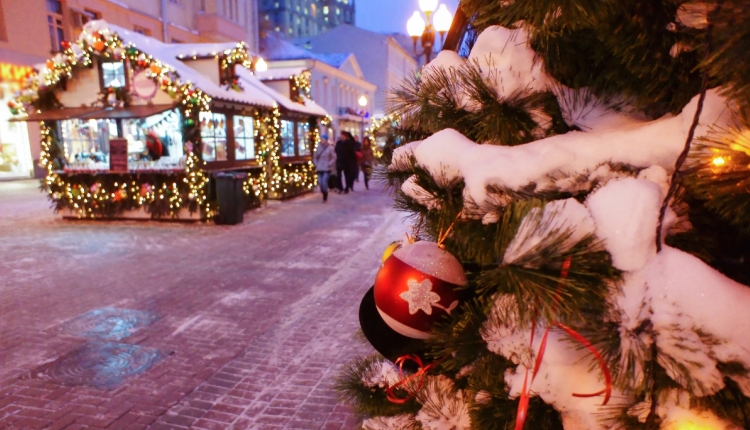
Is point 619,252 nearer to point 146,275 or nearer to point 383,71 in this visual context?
point 146,275

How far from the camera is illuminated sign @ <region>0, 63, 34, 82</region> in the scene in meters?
17.1

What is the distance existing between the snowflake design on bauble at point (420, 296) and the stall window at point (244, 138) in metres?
10.8

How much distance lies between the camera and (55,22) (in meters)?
18.2

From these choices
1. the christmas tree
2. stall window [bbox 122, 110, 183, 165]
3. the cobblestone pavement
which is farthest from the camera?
stall window [bbox 122, 110, 183, 165]

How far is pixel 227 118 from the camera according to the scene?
11.0 meters

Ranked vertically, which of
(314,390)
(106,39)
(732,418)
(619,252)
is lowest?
(314,390)

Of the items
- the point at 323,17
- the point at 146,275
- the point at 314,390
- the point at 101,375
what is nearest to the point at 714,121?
the point at 314,390

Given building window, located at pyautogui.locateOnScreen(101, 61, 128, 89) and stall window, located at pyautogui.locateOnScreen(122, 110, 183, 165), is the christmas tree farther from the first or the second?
building window, located at pyautogui.locateOnScreen(101, 61, 128, 89)

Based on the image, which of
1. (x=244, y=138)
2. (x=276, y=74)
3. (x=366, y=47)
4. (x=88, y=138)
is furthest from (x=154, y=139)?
(x=366, y=47)

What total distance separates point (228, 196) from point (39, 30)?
1513 centimetres

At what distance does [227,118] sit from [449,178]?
10.8 metres

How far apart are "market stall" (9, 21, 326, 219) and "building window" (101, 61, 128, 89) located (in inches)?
0.8

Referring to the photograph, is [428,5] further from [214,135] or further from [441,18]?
[214,135]

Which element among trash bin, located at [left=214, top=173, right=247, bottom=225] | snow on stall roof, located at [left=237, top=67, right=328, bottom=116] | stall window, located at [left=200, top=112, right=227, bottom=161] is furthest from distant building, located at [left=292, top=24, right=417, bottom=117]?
trash bin, located at [left=214, top=173, right=247, bottom=225]
